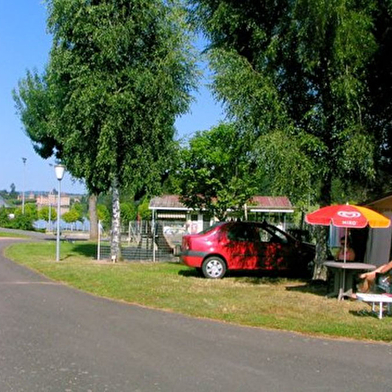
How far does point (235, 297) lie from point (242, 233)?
13.7 ft

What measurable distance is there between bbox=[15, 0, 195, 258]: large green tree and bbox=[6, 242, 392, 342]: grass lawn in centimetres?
393

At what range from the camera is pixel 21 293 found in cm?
1187

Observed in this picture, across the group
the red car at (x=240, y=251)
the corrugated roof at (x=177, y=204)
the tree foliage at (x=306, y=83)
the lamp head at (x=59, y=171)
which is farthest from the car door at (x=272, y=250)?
the corrugated roof at (x=177, y=204)

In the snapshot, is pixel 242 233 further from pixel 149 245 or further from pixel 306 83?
pixel 149 245

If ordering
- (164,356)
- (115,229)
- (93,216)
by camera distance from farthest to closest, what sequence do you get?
(93,216)
(115,229)
(164,356)

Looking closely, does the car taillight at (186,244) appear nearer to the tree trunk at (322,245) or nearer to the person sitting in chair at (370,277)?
the tree trunk at (322,245)

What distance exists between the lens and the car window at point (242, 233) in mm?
15719

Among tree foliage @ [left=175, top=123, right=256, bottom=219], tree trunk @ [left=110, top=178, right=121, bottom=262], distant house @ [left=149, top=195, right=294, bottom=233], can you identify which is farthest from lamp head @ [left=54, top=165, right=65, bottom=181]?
distant house @ [left=149, top=195, right=294, bottom=233]

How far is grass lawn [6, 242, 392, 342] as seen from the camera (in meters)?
9.06

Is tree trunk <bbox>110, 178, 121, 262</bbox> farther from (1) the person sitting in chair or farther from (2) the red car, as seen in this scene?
(1) the person sitting in chair

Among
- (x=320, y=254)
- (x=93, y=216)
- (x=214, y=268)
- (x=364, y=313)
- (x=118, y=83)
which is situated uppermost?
(x=118, y=83)

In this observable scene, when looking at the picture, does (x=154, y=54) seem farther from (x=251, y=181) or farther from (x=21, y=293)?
(x=21, y=293)

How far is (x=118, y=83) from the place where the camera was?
19344mm

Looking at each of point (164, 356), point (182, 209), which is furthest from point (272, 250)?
point (182, 209)
